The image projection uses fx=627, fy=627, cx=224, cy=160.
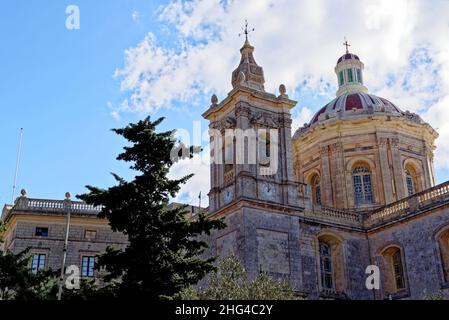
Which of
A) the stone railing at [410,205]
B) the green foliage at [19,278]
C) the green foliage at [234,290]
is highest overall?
the stone railing at [410,205]

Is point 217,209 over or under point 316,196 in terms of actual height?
A: under

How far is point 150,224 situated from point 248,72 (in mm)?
13479

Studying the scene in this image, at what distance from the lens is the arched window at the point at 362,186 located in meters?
37.2

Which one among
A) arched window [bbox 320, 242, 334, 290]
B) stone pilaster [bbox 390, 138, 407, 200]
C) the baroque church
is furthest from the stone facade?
stone pilaster [bbox 390, 138, 407, 200]

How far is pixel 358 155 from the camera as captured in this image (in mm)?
38219

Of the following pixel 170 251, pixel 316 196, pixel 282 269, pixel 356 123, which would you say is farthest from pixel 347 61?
pixel 170 251

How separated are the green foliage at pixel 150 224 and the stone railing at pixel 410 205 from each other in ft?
40.3

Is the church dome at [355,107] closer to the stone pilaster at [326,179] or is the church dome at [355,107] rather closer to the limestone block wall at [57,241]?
the stone pilaster at [326,179]

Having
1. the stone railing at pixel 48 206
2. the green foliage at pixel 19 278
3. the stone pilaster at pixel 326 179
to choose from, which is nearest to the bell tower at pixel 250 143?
the stone pilaster at pixel 326 179

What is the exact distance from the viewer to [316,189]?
39969mm

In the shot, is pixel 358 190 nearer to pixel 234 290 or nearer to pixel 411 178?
pixel 411 178

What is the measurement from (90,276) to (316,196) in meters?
14.9
